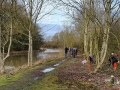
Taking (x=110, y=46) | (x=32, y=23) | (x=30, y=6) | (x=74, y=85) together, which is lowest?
(x=74, y=85)

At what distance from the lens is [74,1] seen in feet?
50.9

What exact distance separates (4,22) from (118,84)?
48.4 feet

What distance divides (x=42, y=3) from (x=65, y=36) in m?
39.7

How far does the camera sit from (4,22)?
2325 cm

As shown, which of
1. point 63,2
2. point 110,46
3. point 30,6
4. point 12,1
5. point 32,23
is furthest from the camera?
point 110,46

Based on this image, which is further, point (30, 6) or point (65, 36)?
point (65, 36)

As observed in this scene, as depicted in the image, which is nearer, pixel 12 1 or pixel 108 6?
pixel 108 6

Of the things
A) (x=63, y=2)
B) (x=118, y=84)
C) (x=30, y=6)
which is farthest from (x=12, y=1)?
(x=118, y=84)

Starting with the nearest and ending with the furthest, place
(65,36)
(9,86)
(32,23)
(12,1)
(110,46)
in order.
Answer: (9,86) → (12,1) → (32,23) → (110,46) → (65,36)

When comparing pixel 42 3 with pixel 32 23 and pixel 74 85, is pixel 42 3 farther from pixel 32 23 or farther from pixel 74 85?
pixel 74 85

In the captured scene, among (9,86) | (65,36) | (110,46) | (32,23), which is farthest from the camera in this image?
(65,36)

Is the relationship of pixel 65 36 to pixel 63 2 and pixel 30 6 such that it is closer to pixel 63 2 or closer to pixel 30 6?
pixel 30 6

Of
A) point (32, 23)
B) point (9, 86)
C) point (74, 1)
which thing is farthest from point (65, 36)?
point (9, 86)

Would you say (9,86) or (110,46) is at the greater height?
(110,46)
